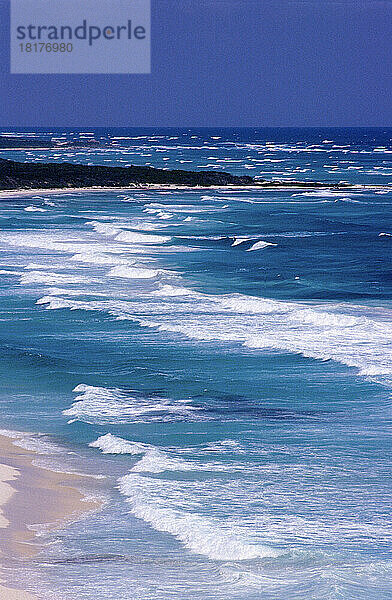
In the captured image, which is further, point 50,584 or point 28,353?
point 28,353

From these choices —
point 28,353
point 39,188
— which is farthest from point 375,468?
point 39,188

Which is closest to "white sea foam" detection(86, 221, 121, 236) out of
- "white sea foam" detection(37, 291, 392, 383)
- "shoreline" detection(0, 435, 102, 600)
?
"white sea foam" detection(37, 291, 392, 383)

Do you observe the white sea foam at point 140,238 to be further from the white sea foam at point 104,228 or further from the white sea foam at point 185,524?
the white sea foam at point 185,524

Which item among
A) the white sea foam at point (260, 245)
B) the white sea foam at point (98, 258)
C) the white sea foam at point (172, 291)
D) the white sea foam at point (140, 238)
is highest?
the white sea foam at point (172, 291)

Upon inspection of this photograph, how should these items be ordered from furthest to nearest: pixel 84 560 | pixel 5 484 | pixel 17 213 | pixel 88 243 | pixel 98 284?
pixel 17 213
pixel 88 243
pixel 98 284
pixel 5 484
pixel 84 560

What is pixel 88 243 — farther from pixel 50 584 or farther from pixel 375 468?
pixel 50 584

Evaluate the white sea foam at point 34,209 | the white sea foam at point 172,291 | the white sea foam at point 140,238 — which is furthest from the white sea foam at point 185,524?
the white sea foam at point 34,209

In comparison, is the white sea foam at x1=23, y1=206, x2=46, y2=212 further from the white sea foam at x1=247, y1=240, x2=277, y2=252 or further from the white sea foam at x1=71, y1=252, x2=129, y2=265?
the white sea foam at x1=71, y1=252, x2=129, y2=265

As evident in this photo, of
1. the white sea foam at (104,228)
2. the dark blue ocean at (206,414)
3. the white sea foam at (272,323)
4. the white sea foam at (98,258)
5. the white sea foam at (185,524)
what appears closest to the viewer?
the dark blue ocean at (206,414)
